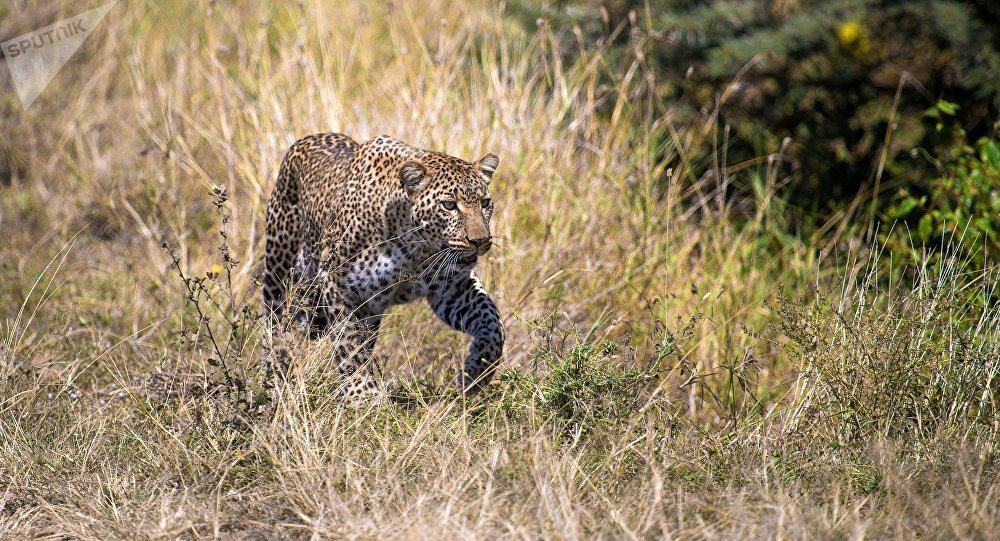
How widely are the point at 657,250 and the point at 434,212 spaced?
2029 millimetres

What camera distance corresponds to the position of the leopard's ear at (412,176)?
199 inches

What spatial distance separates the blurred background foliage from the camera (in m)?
7.82

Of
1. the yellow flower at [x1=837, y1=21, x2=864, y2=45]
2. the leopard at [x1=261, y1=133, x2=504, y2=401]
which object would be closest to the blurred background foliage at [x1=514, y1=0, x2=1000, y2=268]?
the yellow flower at [x1=837, y1=21, x2=864, y2=45]

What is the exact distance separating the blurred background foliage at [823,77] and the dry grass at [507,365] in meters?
0.33

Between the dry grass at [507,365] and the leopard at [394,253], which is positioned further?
the leopard at [394,253]

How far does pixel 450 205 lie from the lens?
504cm

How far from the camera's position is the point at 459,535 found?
12.1 ft

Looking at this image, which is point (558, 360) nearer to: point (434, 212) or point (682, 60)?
point (434, 212)

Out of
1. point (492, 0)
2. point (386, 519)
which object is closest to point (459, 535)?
point (386, 519)

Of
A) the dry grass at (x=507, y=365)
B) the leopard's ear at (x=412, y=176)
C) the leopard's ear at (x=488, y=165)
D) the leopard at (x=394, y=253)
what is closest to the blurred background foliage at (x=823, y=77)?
the dry grass at (x=507, y=365)

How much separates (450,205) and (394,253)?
38 centimetres

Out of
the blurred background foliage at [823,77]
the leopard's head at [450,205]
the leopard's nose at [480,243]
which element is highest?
the leopard's head at [450,205]

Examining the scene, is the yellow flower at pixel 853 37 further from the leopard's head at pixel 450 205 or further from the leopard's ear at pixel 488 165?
the leopard's head at pixel 450 205

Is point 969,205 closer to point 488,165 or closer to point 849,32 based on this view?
point 849,32
